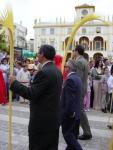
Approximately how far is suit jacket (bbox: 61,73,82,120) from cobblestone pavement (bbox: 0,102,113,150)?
1293 millimetres

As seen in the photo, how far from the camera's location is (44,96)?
5.03 metres

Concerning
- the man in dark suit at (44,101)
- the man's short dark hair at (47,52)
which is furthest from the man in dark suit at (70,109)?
the man's short dark hair at (47,52)

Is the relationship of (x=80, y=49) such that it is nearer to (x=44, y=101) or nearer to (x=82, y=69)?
(x=82, y=69)

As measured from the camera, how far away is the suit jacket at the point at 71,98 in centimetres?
654

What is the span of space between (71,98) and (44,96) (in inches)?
63.5

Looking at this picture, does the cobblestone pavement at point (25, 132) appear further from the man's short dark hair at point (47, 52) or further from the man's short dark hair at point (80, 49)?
the man's short dark hair at point (47, 52)

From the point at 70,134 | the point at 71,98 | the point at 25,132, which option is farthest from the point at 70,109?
the point at 25,132

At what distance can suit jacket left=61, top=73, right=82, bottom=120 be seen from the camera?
21.4 feet

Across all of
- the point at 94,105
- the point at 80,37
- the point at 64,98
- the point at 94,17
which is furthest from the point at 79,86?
the point at 80,37

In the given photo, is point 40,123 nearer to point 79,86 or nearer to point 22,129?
point 79,86

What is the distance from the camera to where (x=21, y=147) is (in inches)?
299

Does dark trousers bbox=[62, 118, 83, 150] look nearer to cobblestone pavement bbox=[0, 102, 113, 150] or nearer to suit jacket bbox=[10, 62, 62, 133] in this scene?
Answer: cobblestone pavement bbox=[0, 102, 113, 150]

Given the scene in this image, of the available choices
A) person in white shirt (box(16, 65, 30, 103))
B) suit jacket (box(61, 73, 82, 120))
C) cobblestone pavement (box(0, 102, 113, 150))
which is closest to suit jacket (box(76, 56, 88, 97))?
cobblestone pavement (box(0, 102, 113, 150))

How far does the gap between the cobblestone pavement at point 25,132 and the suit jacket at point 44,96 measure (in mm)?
2555
